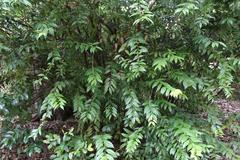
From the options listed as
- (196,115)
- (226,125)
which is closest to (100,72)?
(196,115)

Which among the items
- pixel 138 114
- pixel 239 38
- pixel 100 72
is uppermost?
pixel 239 38

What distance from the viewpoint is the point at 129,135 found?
119 inches

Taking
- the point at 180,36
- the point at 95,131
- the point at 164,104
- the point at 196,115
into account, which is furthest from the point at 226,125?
the point at 95,131

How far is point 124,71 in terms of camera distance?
3.01 meters

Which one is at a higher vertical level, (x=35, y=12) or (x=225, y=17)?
(x=225, y=17)

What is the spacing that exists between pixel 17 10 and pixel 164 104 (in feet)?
4.21

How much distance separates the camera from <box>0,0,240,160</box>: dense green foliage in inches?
112

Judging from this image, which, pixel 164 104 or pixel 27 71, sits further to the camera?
pixel 27 71

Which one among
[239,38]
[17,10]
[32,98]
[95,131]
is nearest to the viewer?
[17,10]

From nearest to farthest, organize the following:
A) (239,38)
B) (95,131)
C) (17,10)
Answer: (17,10)
(239,38)
(95,131)

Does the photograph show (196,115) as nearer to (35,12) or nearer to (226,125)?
(226,125)

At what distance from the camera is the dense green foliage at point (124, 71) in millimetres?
2834

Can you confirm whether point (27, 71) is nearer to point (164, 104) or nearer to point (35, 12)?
point (35, 12)

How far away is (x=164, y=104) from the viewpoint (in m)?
2.99
